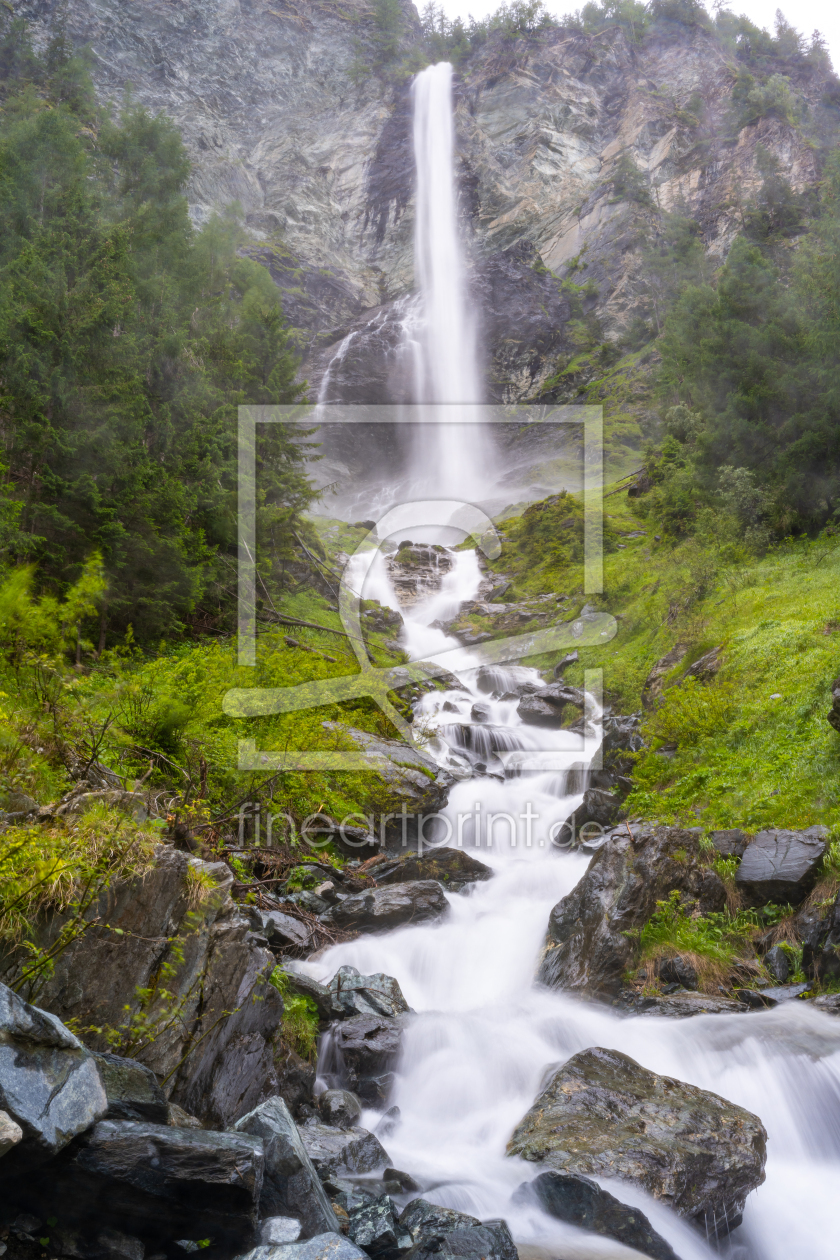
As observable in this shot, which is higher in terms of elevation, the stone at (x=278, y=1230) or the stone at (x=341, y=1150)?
the stone at (x=278, y=1230)

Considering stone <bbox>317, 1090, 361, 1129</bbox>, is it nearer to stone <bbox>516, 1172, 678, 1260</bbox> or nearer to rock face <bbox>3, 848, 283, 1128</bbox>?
rock face <bbox>3, 848, 283, 1128</bbox>

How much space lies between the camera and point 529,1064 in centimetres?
673

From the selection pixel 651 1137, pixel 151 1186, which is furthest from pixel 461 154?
pixel 151 1186

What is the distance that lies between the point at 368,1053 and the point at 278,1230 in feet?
10.6

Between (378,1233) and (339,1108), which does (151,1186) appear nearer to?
(378,1233)

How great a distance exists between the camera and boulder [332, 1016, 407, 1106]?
→ 621 cm

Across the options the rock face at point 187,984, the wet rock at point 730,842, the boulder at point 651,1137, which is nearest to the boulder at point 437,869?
the wet rock at point 730,842

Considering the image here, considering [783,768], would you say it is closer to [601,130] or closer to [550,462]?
[550,462]

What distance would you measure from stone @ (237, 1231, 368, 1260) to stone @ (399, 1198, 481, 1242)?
0.97 meters

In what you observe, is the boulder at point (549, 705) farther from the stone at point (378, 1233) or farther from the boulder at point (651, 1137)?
the stone at point (378, 1233)

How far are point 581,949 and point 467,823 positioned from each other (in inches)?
202

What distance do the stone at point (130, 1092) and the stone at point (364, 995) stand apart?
3.33 meters

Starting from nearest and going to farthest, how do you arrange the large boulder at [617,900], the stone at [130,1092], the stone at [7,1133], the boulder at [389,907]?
the stone at [7,1133] < the stone at [130,1092] < the large boulder at [617,900] < the boulder at [389,907]

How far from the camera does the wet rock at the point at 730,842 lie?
7.98m
